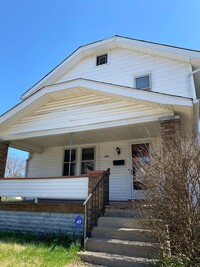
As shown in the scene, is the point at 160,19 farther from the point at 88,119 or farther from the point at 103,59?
the point at 88,119

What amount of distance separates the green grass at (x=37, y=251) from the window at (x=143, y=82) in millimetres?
6601

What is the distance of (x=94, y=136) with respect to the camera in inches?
372

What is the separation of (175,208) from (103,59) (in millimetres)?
8953

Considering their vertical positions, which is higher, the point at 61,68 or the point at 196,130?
the point at 61,68

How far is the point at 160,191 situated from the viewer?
427 cm

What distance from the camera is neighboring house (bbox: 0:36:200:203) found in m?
7.06

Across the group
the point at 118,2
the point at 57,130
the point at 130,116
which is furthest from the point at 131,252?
the point at 118,2

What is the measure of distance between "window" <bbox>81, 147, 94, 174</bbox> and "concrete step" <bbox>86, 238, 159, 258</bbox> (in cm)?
524

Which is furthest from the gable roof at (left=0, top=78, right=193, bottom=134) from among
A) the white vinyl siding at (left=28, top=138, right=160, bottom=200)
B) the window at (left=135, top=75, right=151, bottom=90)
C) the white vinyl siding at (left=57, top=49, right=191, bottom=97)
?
the window at (left=135, top=75, right=151, bottom=90)

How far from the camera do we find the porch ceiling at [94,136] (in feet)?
27.1

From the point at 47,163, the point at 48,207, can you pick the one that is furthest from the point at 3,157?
the point at 48,207

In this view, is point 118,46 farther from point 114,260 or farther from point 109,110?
point 114,260

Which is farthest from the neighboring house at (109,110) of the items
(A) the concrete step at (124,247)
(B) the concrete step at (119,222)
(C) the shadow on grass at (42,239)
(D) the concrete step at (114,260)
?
(D) the concrete step at (114,260)

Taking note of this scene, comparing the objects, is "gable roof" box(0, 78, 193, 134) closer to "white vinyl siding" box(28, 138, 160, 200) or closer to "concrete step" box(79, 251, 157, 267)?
"white vinyl siding" box(28, 138, 160, 200)
